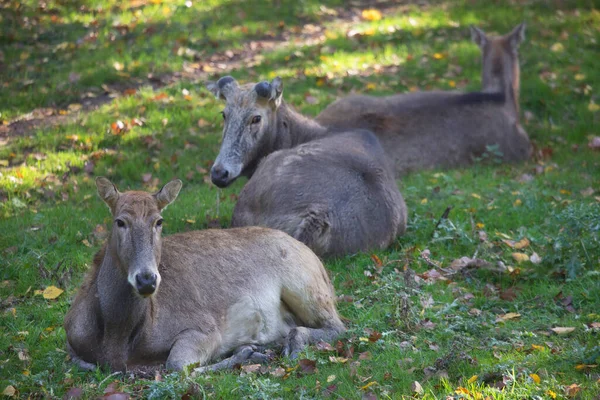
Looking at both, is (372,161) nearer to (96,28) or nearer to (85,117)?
(85,117)

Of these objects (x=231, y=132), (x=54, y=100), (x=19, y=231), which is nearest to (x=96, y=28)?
(x=54, y=100)

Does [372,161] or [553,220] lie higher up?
[372,161]

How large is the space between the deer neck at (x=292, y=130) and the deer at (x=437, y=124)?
0.61 m

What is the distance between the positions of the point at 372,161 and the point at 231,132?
73.8 inches

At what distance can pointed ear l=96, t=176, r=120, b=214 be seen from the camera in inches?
271

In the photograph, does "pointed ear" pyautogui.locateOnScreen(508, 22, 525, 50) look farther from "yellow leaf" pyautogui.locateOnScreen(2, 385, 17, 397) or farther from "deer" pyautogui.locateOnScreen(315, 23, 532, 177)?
"yellow leaf" pyautogui.locateOnScreen(2, 385, 17, 397)

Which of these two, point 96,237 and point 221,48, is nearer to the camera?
point 96,237

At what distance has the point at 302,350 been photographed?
7211 mm

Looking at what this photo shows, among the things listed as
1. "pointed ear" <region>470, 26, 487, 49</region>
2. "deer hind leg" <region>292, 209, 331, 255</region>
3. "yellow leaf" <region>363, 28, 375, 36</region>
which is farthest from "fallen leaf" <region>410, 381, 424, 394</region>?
"yellow leaf" <region>363, 28, 375, 36</region>

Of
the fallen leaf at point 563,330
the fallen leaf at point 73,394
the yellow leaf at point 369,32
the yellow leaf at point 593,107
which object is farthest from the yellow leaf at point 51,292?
the yellow leaf at point 369,32

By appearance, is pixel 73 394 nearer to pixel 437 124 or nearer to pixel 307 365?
pixel 307 365

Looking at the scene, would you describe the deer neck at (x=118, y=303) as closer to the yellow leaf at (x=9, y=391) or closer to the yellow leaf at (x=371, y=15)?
the yellow leaf at (x=9, y=391)

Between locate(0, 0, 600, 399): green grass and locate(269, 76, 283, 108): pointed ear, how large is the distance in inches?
55.1

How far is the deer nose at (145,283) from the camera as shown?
20.8ft
